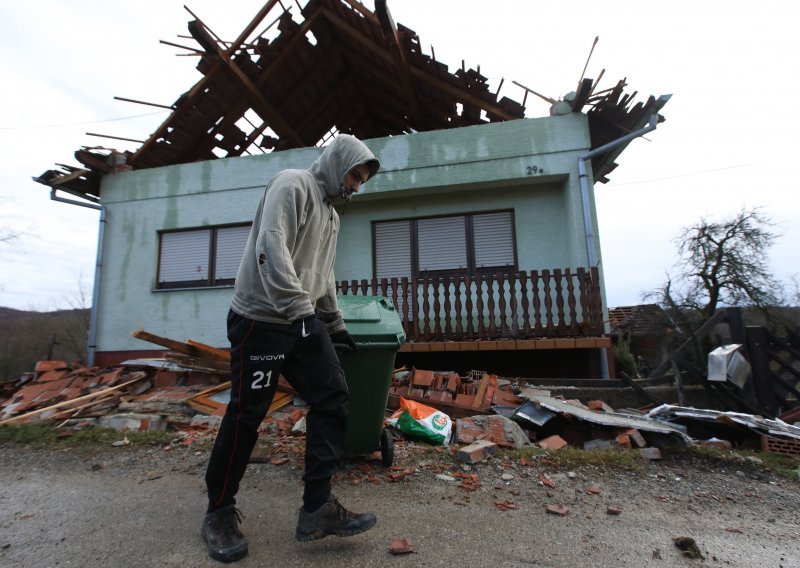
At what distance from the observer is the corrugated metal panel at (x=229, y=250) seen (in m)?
8.52

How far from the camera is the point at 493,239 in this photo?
7898 mm

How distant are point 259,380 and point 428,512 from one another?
A: 1212 mm

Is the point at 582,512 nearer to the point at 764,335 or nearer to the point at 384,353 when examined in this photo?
the point at 384,353

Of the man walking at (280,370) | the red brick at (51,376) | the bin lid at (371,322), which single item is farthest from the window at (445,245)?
the man walking at (280,370)

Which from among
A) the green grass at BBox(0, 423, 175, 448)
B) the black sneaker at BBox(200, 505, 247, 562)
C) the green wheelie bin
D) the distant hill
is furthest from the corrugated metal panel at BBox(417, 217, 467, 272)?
the distant hill

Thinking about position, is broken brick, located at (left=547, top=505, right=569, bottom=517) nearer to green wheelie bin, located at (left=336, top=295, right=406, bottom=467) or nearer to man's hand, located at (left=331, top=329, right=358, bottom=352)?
green wheelie bin, located at (left=336, top=295, right=406, bottom=467)

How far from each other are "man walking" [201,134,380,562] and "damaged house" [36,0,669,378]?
15.8ft

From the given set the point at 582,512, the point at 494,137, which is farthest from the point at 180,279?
the point at 582,512

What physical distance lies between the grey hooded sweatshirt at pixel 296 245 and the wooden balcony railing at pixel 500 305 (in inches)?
178

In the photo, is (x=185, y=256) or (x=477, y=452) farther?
(x=185, y=256)

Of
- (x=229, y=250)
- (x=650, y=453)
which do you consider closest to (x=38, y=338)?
(x=229, y=250)

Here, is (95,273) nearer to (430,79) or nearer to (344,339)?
(430,79)

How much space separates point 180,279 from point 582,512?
27.8 ft

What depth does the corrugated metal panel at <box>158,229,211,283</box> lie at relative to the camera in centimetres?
870
